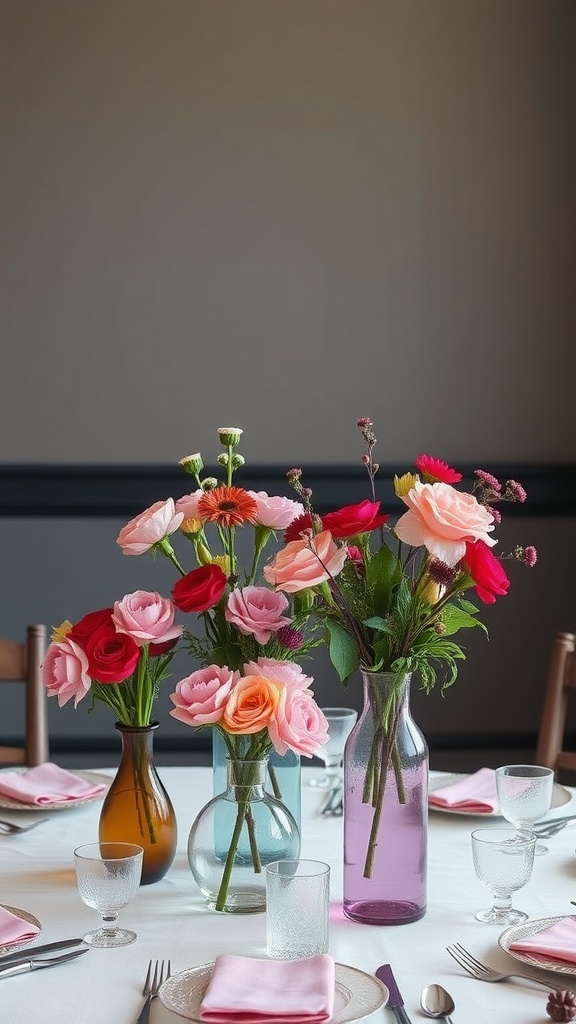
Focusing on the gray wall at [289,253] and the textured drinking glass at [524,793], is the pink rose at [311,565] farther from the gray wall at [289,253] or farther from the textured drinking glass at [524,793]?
the gray wall at [289,253]

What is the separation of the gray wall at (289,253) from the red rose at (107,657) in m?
1.97

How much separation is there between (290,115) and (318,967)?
2564mm

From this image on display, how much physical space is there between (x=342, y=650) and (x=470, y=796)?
0.53 meters

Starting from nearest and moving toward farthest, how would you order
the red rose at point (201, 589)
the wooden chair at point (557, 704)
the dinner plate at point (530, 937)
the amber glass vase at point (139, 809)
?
the dinner plate at point (530, 937), the red rose at point (201, 589), the amber glass vase at point (139, 809), the wooden chair at point (557, 704)

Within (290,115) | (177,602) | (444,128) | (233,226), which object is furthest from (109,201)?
(177,602)

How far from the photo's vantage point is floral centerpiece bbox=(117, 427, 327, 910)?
1147 mm

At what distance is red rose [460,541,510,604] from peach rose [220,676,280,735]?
0.70ft

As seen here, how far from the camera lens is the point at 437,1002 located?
3.27 ft

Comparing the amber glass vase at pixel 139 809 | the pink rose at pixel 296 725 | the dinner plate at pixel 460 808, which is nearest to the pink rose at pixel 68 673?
the amber glass vase at pixel 139 809

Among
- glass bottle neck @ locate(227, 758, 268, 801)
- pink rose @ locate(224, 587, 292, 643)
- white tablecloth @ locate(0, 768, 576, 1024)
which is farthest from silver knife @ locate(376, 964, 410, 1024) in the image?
pink rose @ locate(224, 587, 292, 643)

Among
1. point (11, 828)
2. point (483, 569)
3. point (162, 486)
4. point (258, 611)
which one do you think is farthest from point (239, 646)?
point (162, 486)

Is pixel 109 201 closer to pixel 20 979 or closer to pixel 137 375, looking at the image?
pixel 137 375

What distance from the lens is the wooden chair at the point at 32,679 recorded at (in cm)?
201

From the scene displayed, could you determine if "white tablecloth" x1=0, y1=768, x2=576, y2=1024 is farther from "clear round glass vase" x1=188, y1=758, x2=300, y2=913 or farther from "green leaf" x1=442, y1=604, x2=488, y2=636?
"green leaf" x1=442, y1=604, x2=488, y2=636
